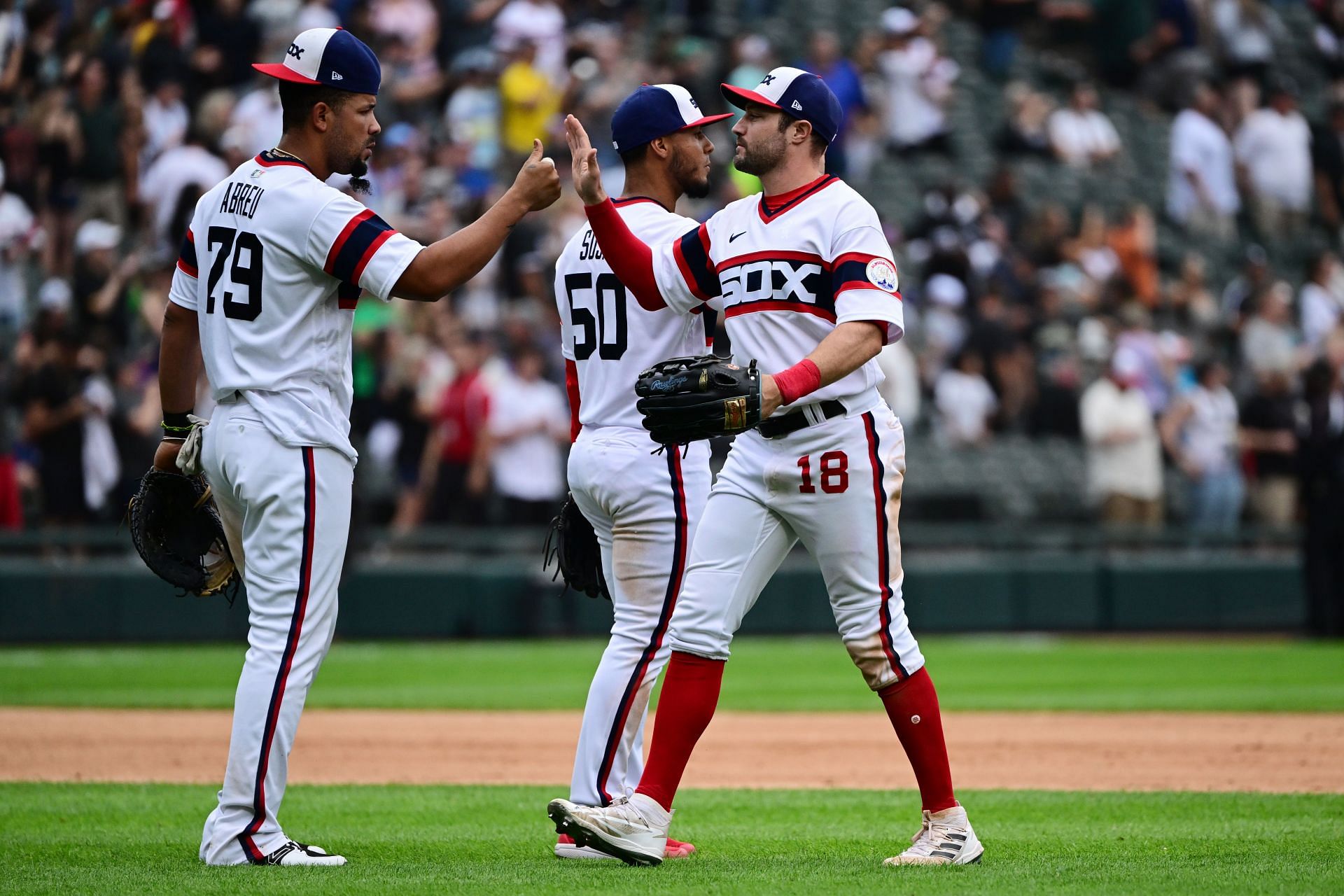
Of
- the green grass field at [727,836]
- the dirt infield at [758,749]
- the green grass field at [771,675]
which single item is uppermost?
the green grass field at [727,836]

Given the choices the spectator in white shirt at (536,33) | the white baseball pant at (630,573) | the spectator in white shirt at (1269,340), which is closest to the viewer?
the white baseball pant at (630,573)

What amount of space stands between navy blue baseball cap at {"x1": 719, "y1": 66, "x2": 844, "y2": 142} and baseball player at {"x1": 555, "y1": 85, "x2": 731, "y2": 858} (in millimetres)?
345

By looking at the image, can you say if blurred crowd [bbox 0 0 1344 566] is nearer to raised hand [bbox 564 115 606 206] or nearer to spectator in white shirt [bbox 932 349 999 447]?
spectator in white shirt [bbox 932 349 999 447]

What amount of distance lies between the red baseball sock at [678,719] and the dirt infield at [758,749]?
2.51 m

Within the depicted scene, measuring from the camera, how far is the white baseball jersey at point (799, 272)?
5.12 m

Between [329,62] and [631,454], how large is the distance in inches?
59.1

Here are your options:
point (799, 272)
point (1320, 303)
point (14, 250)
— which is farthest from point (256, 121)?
point (799, 272)

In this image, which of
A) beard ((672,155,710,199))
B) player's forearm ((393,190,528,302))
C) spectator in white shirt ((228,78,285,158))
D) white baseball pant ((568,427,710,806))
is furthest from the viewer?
spectator in white shirt ((228,78,285,158))

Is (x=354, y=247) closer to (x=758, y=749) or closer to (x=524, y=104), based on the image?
(x=758, y=749)

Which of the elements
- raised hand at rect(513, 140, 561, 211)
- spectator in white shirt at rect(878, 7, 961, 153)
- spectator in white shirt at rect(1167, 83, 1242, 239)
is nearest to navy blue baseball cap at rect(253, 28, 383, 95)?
raised hand at rect(513, 140, 561, 211)

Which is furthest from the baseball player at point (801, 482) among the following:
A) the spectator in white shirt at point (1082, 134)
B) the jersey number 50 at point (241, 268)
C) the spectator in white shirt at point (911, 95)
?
the spectator in white shirt at point (1082, 134)

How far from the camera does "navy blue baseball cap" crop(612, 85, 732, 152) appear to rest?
5.72m

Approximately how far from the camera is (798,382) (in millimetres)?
4938

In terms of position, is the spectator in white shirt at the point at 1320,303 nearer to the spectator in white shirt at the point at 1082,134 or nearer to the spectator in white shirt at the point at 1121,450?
the spectator in white shirt at the point at 1121,450
